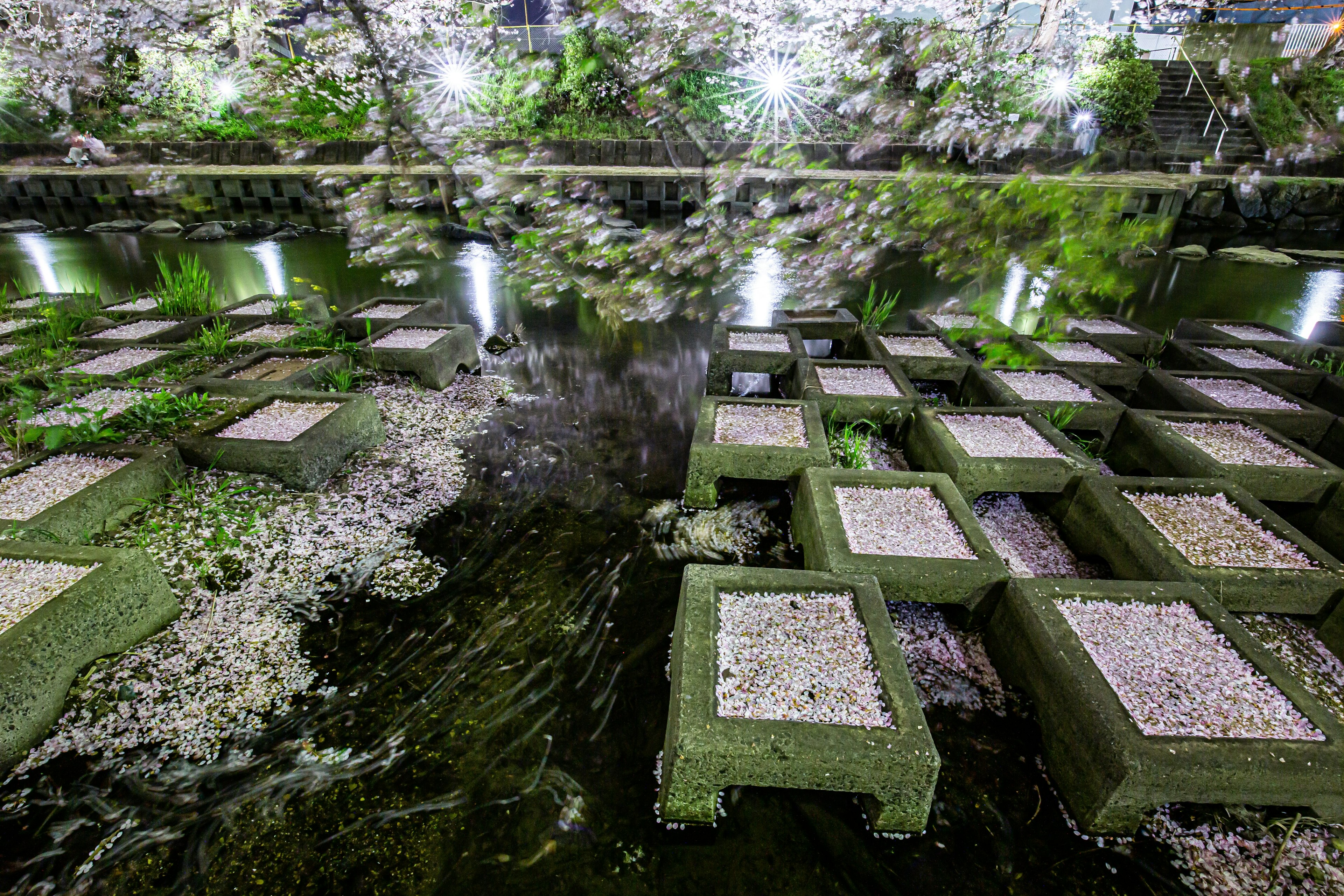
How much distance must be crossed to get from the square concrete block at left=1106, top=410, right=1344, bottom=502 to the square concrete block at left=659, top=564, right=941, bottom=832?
3271 mm

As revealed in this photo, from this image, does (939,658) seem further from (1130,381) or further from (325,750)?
(1130,381)

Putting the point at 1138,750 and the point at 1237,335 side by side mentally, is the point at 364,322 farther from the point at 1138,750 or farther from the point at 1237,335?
the point at 1237,335

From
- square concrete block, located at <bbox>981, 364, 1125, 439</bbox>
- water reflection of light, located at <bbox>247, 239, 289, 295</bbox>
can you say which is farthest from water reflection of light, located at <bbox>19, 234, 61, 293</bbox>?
square concrete block, located at <bbox>981, 364, 1125, 439</bbox>

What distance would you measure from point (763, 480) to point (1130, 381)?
426 cm

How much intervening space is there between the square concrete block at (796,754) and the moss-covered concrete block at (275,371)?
4.48m

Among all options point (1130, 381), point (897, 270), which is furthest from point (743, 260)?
point (1130, 381)

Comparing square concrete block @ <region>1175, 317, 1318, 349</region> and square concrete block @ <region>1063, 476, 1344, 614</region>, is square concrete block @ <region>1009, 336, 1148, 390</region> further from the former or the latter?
square concrete block @ <region>1063, 476, 1344, 614</region>

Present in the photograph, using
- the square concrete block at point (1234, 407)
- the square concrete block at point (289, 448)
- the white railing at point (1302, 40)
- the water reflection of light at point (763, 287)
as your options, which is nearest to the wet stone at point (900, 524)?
the square concrete block at point (1234, 407)

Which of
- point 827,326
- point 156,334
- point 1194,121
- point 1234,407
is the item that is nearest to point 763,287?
point 827,326

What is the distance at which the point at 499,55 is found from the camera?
4117 mm

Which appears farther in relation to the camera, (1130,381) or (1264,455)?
(1130,381)

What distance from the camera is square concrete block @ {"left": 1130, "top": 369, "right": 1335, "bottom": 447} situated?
15.7ft

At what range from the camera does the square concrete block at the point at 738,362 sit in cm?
576

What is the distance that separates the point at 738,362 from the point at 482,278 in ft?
23.5
